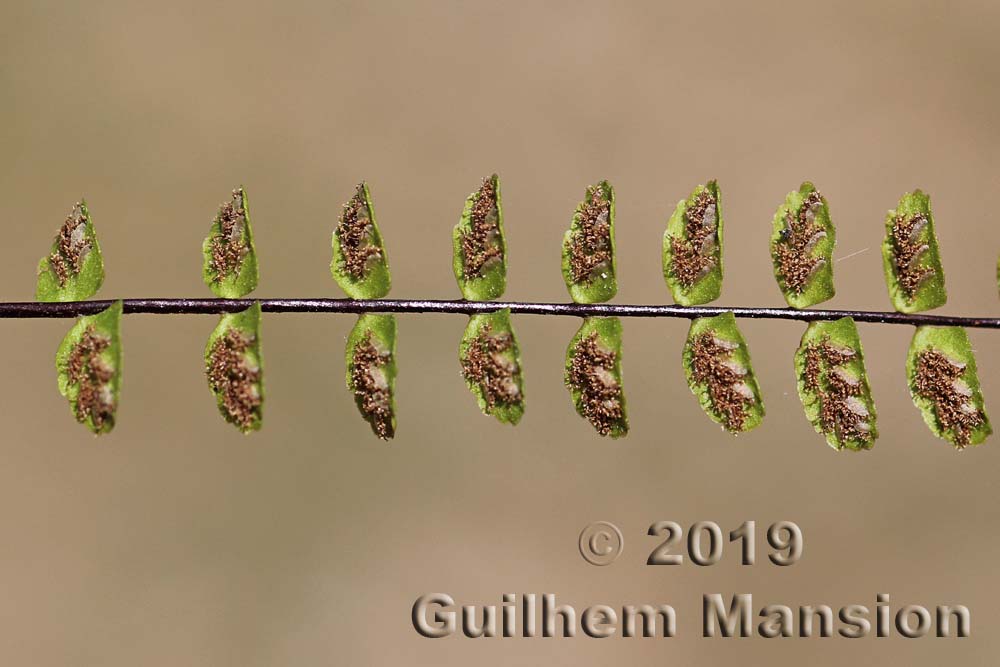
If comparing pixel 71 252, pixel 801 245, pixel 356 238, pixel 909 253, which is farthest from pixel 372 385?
pixel 909 253

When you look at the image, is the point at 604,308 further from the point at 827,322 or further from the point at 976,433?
the point at 976,433

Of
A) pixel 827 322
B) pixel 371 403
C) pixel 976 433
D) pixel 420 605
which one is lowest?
pixel 420 605

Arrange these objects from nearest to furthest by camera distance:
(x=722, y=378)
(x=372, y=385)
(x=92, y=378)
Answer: (x=92, y=378) < (x=372, y=385) < (x=722, y=378)

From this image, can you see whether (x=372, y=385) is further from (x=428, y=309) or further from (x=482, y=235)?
(x=482, y=235)

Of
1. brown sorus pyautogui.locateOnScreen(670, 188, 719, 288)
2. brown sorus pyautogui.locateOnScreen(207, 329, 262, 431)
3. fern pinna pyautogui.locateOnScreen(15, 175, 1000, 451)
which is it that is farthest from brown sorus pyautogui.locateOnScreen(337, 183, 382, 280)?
brown sorus pyautogui.locateOnScreen(670, 188, 719, 288)

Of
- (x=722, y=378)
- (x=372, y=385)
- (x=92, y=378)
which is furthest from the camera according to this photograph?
(x=722, y=378)

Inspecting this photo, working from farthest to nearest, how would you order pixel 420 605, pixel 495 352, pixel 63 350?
1. pixel 420 605
2. pixel 495 352
3. pixel 63 350

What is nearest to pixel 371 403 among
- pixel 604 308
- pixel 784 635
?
pixel 604 308
